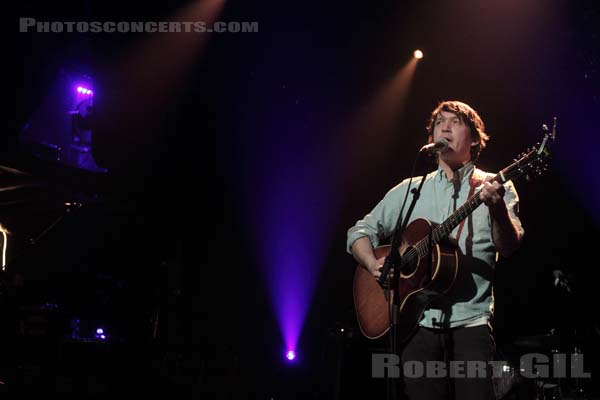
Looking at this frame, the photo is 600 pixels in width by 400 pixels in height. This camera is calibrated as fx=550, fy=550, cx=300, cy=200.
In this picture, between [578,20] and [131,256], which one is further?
[131,256]

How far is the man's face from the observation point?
343 centimetres

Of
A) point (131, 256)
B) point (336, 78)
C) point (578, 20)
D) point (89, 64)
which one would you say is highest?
point (89, 64)

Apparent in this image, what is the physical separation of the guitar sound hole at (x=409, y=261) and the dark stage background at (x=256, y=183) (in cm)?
297

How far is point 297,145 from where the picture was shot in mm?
8992

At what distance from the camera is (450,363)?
111 inches

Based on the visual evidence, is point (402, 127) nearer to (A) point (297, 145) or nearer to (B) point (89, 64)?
(A) point (297, 145)

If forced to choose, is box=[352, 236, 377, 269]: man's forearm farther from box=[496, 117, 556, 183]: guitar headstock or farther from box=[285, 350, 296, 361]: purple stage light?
box=[285, 350, 296, 361]: purple stage light

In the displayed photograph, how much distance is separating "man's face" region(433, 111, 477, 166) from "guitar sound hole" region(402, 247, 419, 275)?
2.03 feet

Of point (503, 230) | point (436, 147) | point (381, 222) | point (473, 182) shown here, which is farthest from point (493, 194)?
point (381, 222)

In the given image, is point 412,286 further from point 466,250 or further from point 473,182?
point 473,182

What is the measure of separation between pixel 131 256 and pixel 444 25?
5978 millimetres

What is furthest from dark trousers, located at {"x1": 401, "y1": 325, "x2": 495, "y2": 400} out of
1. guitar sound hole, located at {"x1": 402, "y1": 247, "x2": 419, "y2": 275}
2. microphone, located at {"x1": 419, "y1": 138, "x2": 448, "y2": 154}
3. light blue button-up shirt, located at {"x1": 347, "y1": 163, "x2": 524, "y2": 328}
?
microphone, located at {"x1": 419, "y1": 138, "x2": 448, "y2": 154}

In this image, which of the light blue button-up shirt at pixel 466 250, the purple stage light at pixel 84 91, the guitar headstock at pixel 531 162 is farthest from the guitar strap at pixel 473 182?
the purple stage light at pixel 84 91

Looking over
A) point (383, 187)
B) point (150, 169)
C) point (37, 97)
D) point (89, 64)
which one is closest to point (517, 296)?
point (383, 187)
